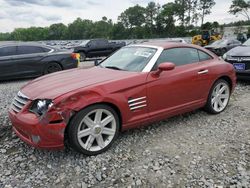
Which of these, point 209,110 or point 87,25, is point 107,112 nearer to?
point 209,110

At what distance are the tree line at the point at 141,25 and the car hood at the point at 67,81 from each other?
51270 mm

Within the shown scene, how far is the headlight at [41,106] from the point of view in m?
3.51

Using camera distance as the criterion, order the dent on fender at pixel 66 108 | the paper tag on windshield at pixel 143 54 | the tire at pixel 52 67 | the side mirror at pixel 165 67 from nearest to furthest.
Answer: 1. the dent on fender at pixel 66 108
2. the side mirror at pixel 165 67
3. the paper tag on windshield at pixel 143 54
4. the tire at pixel 52 67

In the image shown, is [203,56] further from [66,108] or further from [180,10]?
[180,10]

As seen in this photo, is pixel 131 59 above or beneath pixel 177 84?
above

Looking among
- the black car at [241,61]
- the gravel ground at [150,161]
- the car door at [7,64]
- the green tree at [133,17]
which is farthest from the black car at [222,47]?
the green tree at [133,17]

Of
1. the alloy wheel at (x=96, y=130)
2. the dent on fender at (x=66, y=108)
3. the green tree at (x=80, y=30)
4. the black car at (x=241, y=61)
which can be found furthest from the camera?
the green tree at (x=80, y=30)

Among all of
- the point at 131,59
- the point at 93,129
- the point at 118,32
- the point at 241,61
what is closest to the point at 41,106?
the point at 93,129

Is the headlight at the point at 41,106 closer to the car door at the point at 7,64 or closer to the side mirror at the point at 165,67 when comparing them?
the side mirror at the point at 165,67

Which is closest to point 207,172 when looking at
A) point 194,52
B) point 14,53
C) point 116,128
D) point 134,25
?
point 116,128

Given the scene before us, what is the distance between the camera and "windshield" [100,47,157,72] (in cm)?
446

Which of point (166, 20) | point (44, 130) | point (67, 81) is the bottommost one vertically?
point (44, 130)

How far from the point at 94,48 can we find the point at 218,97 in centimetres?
1513

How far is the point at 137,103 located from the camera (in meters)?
4.10
